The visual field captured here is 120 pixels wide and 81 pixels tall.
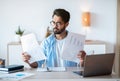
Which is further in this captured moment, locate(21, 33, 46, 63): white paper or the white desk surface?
locate(21, 33, 46, 63): white paper

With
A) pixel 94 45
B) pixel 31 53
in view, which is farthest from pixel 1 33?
pixel 31 53

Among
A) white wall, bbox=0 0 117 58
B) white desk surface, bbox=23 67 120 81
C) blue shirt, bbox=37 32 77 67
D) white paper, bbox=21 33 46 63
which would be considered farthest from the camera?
white wall, bbox=0 0 117 58

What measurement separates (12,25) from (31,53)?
2.74 metres

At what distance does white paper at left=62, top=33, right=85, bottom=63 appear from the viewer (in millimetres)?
2209

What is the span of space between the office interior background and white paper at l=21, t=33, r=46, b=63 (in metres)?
2.63

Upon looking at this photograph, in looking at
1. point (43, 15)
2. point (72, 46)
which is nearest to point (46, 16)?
point (43, 15)

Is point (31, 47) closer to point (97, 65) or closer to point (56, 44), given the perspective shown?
point (56, 44)

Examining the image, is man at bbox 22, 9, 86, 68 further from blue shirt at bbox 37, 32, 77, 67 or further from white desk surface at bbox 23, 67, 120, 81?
white desk surface at bbox 23, 67, 120, 81

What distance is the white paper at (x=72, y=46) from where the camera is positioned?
221cm

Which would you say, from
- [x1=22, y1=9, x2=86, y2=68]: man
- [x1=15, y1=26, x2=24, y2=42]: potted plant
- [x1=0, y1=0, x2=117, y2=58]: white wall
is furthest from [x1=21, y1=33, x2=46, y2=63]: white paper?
[x1=0, y1=0, x2=117, y2=58]: white wall

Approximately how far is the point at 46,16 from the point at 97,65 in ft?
10.3

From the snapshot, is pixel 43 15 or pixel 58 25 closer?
pixel 58 25

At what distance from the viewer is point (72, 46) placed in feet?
7.32

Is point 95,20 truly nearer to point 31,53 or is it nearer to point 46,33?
point 46,33
